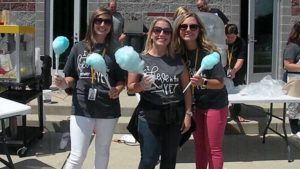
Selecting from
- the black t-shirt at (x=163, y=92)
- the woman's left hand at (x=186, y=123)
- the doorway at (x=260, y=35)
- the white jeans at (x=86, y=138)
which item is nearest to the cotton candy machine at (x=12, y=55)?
the white jeans at (x=86, y=138)

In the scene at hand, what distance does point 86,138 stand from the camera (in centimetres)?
390

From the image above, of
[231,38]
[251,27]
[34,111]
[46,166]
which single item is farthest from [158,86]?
[251,27]

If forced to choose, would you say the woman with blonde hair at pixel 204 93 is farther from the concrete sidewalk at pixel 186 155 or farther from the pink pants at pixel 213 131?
the concrete sidewalk at pixel 186 155

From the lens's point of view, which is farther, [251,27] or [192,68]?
[251,27]

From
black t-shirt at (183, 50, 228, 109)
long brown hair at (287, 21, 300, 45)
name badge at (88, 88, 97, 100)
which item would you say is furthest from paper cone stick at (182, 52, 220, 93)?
long brown hair at (287, 21, 300, 45)

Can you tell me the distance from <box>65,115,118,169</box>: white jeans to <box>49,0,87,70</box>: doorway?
6.03 metres

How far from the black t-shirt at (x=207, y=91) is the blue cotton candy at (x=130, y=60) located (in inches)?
25.1

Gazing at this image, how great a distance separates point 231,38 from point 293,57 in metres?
0.86

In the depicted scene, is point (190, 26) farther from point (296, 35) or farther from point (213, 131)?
point (296, 35)

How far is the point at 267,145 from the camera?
6512 mm

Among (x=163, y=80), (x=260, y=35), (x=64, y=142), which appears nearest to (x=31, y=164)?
(x=64, y=142)

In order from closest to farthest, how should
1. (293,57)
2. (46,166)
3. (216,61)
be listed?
(216,61) → (46,166) → (293,57)

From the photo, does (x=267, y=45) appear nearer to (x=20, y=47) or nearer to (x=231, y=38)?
(x=231, y=38)

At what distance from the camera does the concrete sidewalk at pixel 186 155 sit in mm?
5535
